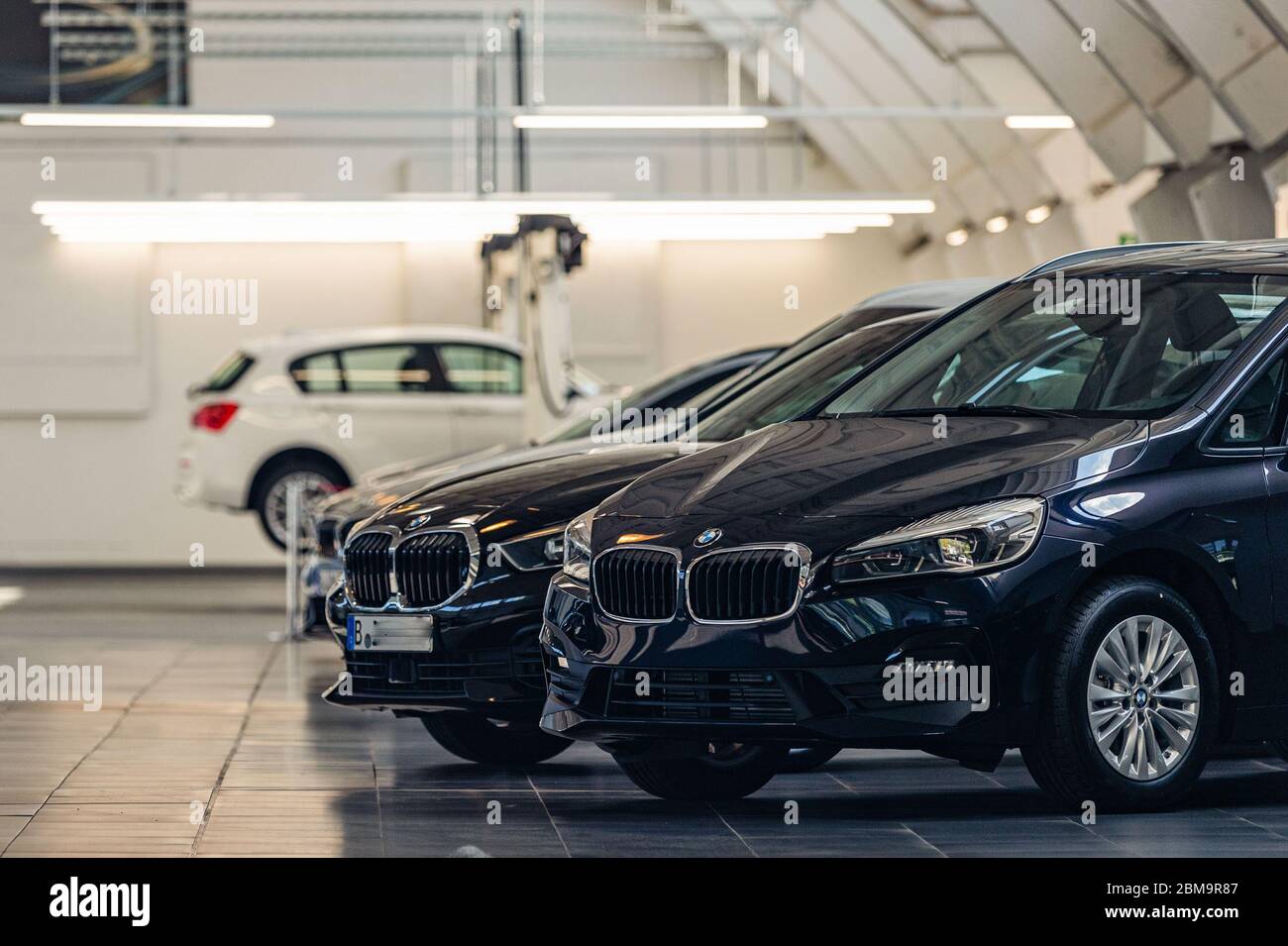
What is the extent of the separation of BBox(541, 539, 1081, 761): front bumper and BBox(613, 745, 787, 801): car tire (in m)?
0.87

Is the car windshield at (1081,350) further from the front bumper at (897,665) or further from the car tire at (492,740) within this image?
the car tire at (492,740)

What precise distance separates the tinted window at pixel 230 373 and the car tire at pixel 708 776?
11048 mm

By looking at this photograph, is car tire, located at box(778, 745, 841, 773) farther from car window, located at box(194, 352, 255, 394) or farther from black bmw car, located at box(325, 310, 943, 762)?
car window, located at box(194, 352, 255, 394)

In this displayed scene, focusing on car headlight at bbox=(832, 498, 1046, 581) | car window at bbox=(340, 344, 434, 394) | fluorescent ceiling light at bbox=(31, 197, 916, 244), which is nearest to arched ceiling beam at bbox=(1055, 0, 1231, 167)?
fluorescent ceiling light at bbox=(31, 197, 916, 244)

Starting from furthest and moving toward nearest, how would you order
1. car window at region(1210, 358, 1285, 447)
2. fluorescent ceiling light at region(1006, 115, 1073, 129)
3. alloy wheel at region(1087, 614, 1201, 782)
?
fluorescent ceiling light at region(1006, 115, 1073, 129) → car window at region(1210, 358, 1285, 447) → alloy wheel at region(1087, 614, 1201, 782)

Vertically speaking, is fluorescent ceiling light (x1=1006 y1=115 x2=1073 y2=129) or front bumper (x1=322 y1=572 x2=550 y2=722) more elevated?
fluorescent ceiling light (x1=1006 y1=115 x2=1073 y2=129)

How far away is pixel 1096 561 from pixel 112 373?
18.1 m

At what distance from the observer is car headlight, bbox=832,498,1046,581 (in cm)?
543

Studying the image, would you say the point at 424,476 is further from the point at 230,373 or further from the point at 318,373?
the point at 230,373

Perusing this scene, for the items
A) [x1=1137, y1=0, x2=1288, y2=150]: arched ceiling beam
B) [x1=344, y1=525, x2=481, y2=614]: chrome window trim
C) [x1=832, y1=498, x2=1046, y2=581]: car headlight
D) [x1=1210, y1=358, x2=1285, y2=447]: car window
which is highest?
[x1=1137, y1=0, x2=1288, y2=150]: arched ceiling beam
